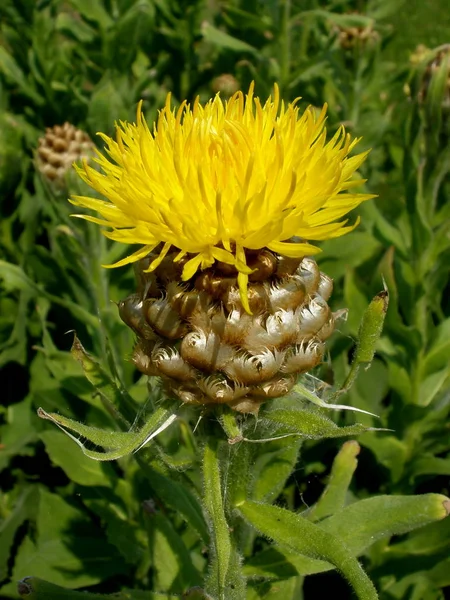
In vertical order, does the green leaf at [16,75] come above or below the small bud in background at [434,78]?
below

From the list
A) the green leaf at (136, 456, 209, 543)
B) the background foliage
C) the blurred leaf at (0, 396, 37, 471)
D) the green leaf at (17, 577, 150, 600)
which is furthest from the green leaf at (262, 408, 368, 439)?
the blurred leaf at (0, 396, 37, 471)

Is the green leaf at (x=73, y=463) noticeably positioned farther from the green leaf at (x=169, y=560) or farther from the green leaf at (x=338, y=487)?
the green leaf at (x=338, y=487)

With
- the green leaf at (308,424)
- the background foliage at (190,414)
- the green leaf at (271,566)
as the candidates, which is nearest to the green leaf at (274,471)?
the background foliage at (190,414)

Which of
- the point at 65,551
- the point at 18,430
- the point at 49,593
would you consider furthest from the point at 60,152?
the point at 49,593

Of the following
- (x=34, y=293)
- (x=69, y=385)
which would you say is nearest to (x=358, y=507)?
(x=69, y=385)

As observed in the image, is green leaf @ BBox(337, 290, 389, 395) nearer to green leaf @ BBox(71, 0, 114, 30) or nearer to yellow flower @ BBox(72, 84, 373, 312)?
yellow flower @ BBox(72, 84, 373, 312)

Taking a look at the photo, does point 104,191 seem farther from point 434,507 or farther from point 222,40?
point 222,40

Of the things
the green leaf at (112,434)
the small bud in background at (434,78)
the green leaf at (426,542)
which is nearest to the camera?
the green leaf at (112,434)
